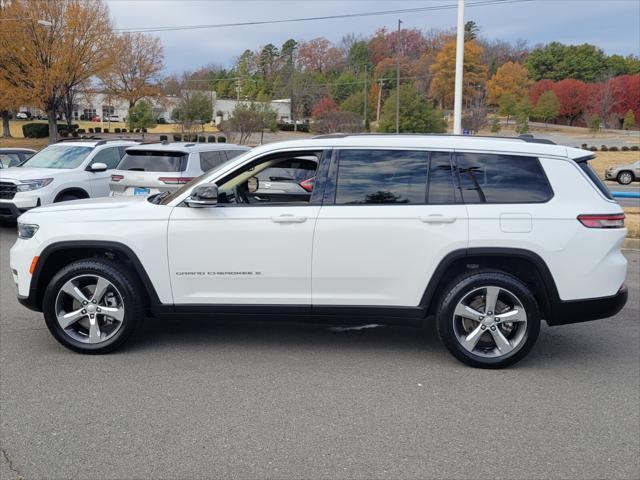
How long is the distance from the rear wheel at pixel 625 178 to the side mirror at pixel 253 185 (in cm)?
3050

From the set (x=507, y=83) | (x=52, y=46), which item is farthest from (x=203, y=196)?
(x=507, y=83)

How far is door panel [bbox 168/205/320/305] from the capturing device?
5.00m

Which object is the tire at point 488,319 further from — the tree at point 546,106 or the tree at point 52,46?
the tree at point 546,106

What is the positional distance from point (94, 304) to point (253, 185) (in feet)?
5.91

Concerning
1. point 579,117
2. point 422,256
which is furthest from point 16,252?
point 579,117

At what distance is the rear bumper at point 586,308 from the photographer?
194 inches

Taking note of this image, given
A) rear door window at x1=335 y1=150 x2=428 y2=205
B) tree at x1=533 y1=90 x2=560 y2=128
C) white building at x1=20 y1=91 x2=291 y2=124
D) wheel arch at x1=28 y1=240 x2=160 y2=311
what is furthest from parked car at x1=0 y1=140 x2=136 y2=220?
tree at x1=533 y1=90 x2=560 y2=128

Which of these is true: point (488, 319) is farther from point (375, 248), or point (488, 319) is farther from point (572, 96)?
point (572, 96)

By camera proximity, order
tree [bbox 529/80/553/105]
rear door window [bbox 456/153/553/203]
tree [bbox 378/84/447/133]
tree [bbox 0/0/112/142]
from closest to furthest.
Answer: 1. rear door window [bbox 456/153/553/203]
2. tree [bbox 0/0/112/142]
3. tree [bbox 378/84/447/133]
4. tree [bbox 529/80/553/105]

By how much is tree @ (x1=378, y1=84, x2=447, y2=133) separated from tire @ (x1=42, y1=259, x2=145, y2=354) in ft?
146

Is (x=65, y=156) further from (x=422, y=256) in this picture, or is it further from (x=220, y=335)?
(x=422, y=256)

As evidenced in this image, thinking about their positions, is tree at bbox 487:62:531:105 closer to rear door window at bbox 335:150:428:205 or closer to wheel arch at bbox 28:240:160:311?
rear door window at bbox 335:150:428:205

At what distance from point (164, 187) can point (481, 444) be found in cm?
785

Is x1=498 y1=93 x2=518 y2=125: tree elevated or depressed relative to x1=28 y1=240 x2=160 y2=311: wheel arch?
elevated
